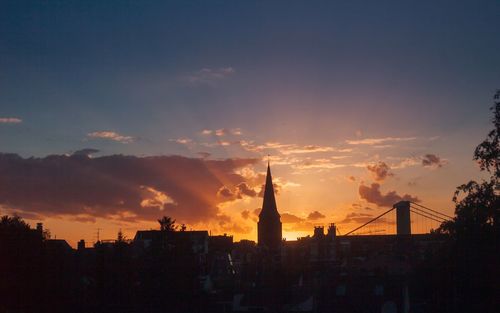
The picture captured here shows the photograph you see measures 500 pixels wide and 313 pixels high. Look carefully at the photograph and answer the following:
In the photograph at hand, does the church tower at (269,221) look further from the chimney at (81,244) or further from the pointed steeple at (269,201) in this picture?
the chimney at (81,244)

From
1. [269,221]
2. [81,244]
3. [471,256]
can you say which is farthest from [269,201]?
[471,256]

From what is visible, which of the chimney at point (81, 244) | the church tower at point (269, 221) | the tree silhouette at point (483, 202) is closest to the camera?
the tree silhouette at point (483, 202)

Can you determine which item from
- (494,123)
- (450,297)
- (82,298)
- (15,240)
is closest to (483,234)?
(494,123)

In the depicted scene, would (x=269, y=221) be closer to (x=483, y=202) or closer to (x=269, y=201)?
(x=269, y=201)

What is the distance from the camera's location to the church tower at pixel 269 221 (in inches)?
6673

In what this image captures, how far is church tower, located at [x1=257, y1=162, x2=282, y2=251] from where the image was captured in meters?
170

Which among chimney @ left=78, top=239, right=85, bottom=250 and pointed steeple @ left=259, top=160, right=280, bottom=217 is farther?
pointed steeple @ left=259, top=160, right=280, bottom=217

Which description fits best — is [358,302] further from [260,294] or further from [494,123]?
[494,123]

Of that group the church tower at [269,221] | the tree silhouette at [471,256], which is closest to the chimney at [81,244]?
the tree silhouette at [471,256]

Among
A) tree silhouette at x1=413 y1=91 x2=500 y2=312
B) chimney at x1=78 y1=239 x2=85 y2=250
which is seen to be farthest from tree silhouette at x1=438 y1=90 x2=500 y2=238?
chimney at x1=78 y1=239 x2=85 y2=250

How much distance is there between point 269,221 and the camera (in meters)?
170

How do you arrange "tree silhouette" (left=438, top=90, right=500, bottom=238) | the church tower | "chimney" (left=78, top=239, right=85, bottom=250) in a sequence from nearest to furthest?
"tree silhouette" (left=438, top=90, right=500, bottom=238) → "chimney" (left=78, top=239, right=85, bottom=250) → the church tower

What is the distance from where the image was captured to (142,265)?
66562 millimetres

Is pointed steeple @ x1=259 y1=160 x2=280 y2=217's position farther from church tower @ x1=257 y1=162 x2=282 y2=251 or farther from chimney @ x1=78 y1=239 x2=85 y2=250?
chimney @ x1=78 y1=239 x2=85 y2=250
